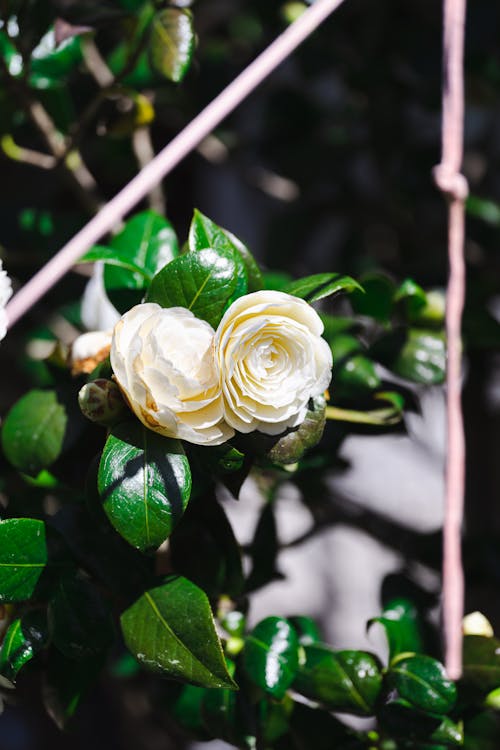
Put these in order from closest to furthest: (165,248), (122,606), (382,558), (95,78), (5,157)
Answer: (122,606)
(165,248)
(5,157)
(95,78)
(382,558)

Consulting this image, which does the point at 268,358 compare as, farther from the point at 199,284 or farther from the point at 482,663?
the point at 482,663

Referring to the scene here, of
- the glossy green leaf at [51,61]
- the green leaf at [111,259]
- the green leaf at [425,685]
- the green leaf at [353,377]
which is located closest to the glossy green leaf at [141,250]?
the green leaf at [111,259]

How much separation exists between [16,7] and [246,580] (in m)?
0.70

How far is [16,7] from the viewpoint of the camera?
2.92 feet

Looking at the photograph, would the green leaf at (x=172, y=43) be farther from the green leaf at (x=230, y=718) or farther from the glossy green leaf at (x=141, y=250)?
the green leaf at (x=230, y=718)

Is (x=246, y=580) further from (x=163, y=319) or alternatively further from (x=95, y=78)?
(x=95, y=78)

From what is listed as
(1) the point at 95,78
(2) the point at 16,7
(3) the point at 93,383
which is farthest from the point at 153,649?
(1) the point at 95,78

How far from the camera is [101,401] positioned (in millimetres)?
586

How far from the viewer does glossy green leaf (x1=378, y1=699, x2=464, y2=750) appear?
67 centimetres

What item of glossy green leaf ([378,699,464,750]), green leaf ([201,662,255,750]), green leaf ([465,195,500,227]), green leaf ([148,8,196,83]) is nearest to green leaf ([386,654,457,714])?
glossy green leaf ([378,699,464,750])

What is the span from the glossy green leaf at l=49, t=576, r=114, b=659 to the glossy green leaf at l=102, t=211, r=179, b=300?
0.28 m

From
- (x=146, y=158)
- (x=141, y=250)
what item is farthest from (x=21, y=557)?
(x=146, y=158)

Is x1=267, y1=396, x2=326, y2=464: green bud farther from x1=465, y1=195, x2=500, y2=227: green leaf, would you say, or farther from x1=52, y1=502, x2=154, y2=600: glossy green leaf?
x1=465, y1=195, x2=500, y2=227: green leaf

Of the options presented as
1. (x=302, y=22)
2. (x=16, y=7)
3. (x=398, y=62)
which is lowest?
(x=302, y=22)
